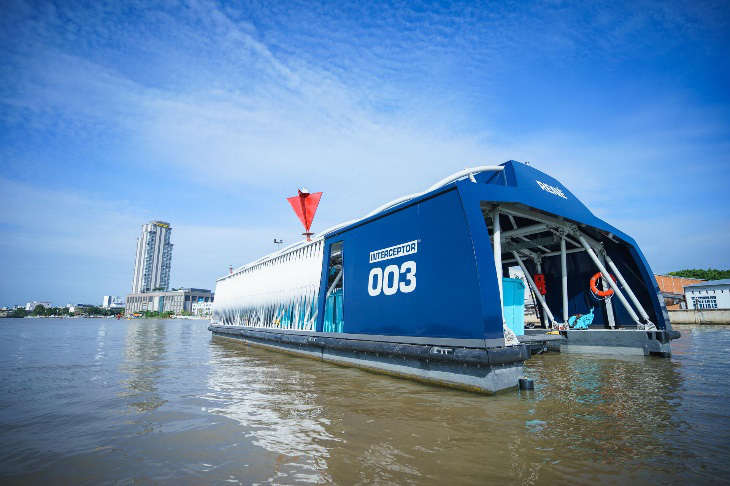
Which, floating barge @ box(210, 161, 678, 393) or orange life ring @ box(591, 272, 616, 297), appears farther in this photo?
orange life ring @ box(591, 272, 616, 297)

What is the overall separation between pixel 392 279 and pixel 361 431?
3.99 metres

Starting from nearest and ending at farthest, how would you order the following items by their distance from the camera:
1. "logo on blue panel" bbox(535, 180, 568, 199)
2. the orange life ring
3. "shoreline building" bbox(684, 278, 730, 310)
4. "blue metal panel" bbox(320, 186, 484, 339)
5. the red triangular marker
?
"blue metal panel" bbox(320, 186, 484, 339) → "logo on blue panel" bbox(535, 180, 568, 199) → the orange life ring → the red triangular marker → "shoreline building" bbox(684, 278, 730, 310)

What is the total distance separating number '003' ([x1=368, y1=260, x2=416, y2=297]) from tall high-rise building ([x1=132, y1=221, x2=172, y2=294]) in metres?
189

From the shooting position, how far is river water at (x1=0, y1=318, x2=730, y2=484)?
2.72 m

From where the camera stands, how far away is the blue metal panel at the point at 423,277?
592cm

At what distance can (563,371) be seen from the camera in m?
7.54

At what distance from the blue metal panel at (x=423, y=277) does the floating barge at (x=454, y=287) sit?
23mm

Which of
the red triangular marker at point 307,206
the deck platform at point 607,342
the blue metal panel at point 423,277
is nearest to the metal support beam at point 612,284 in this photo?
the deck platform at point 607,342

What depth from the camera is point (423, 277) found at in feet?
22.0

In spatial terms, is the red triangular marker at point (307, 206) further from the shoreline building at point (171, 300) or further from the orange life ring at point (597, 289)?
the shoreline building at point (171, 300)

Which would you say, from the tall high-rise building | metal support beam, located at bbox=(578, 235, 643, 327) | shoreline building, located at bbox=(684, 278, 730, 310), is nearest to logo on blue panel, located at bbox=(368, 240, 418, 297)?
metal support beam, located at bbox=(578, 235, 643, 327)

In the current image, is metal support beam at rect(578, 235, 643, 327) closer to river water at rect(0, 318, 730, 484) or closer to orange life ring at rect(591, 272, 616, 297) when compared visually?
orange life ring at rect(591, 272, 616, 297)

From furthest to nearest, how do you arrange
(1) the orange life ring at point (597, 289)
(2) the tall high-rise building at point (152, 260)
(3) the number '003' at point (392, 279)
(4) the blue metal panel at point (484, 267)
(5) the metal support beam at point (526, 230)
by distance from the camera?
(2) the tall high-rise building at point (152, 260), (1) the orange life ring at point (597, 289), (5) the metal support beam at point (526, 230), (3) the number '003' at point (392, 279), (4) the blue metal panel at point (484, 267)

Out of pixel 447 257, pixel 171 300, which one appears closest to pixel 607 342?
pixel 447 257
